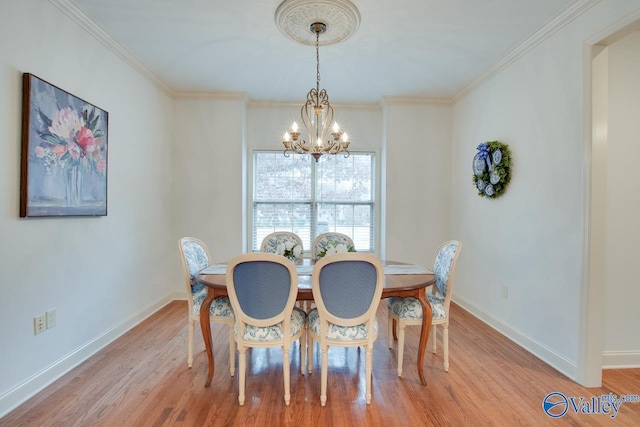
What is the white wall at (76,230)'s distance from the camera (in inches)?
74.8

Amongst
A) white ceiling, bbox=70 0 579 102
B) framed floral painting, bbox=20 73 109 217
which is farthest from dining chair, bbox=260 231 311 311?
white ceiling, bbox=70 0 579 102

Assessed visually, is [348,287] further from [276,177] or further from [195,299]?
[276,177]

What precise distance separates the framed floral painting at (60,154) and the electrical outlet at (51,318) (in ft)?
2.19

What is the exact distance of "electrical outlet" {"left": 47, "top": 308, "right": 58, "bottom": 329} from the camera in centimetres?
218

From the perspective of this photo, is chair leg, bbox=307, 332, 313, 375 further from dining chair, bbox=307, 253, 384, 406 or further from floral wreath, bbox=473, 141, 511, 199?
floral wreath, bbox=473, 141, 511, 199

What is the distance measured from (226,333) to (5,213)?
1.92m

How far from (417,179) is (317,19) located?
253 cm

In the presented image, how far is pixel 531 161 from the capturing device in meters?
2.78

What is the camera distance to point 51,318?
7.22 feet

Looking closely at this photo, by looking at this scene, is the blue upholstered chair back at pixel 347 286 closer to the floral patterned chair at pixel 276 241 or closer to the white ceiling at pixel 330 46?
the floral patterned chair at pixel 276 241

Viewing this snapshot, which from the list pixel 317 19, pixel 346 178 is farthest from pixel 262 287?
pixel 346 178

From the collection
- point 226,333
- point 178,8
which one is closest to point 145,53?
point 178,8

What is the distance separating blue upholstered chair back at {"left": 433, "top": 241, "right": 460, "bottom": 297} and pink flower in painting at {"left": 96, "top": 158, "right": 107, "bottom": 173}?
9.52 ft

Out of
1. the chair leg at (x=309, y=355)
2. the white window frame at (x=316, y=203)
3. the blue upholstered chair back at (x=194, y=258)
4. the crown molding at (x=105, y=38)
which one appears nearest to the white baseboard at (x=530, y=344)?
the white window frame at (x=316, y=203)
